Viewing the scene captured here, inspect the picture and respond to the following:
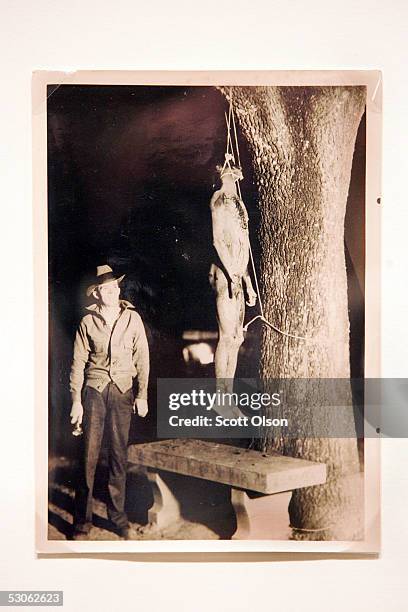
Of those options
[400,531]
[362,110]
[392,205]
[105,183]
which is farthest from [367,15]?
[400,531]

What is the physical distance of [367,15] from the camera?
971 mm

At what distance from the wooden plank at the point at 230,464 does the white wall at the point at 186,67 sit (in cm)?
13

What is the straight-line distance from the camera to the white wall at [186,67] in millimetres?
972

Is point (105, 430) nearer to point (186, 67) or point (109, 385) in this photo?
point (109, 385)

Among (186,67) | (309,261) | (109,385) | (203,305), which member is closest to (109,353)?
(109,385)

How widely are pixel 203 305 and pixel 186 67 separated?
1.17 feet

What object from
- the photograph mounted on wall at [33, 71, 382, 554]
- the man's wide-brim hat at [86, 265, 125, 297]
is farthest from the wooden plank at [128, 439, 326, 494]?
the man's wide-brim hat at [86, 265, 125, 297]

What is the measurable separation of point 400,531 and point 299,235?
472 millimetres

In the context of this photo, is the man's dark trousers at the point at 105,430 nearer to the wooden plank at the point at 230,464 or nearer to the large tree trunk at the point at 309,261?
the wooden plank at the point at 230,464

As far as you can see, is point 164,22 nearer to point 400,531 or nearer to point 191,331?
point 191,331

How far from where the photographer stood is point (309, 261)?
0.98 metres

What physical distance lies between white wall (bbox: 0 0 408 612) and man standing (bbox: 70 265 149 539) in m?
0.08

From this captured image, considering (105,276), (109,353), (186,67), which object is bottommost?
(109,353)

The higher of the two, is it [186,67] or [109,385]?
[186,67]
